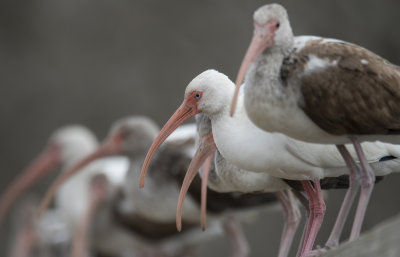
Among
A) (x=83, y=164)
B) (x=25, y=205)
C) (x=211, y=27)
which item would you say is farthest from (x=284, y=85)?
(x=211, y=27)

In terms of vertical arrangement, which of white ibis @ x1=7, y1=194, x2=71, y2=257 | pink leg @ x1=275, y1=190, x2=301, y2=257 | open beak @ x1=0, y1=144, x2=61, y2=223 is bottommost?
white ibis @ x1=7, y1=194, x2=71, y2=257

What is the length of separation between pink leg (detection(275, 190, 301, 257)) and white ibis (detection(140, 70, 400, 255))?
0.52 m

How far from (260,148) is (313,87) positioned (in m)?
0.59

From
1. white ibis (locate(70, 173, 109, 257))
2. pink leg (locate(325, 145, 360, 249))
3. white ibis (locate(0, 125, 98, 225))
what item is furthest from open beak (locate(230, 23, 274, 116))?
white ibis (locate(0, 125, 98, 225))

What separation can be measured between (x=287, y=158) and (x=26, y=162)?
1054 centimetres

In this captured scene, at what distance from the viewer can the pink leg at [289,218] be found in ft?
17.0

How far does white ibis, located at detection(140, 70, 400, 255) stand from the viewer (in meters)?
4.35

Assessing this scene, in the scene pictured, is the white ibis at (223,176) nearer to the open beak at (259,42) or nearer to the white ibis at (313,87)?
the white ibis at (313,87)

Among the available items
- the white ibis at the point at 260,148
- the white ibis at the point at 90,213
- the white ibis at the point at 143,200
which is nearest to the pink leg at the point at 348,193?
the white ibis at the point at 260,148

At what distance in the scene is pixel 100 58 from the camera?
46.8 ft

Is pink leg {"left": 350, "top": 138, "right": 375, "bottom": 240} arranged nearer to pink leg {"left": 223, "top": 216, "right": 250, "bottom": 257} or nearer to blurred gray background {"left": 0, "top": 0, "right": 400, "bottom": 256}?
pink leg {"left": 223, "top": 216, "right": 250, "bottom": 257}

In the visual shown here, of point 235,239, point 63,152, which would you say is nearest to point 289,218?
point 235,239

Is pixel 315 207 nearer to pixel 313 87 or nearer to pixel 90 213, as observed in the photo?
pixel 313 87

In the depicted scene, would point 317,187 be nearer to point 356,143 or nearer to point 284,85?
point 356,143
